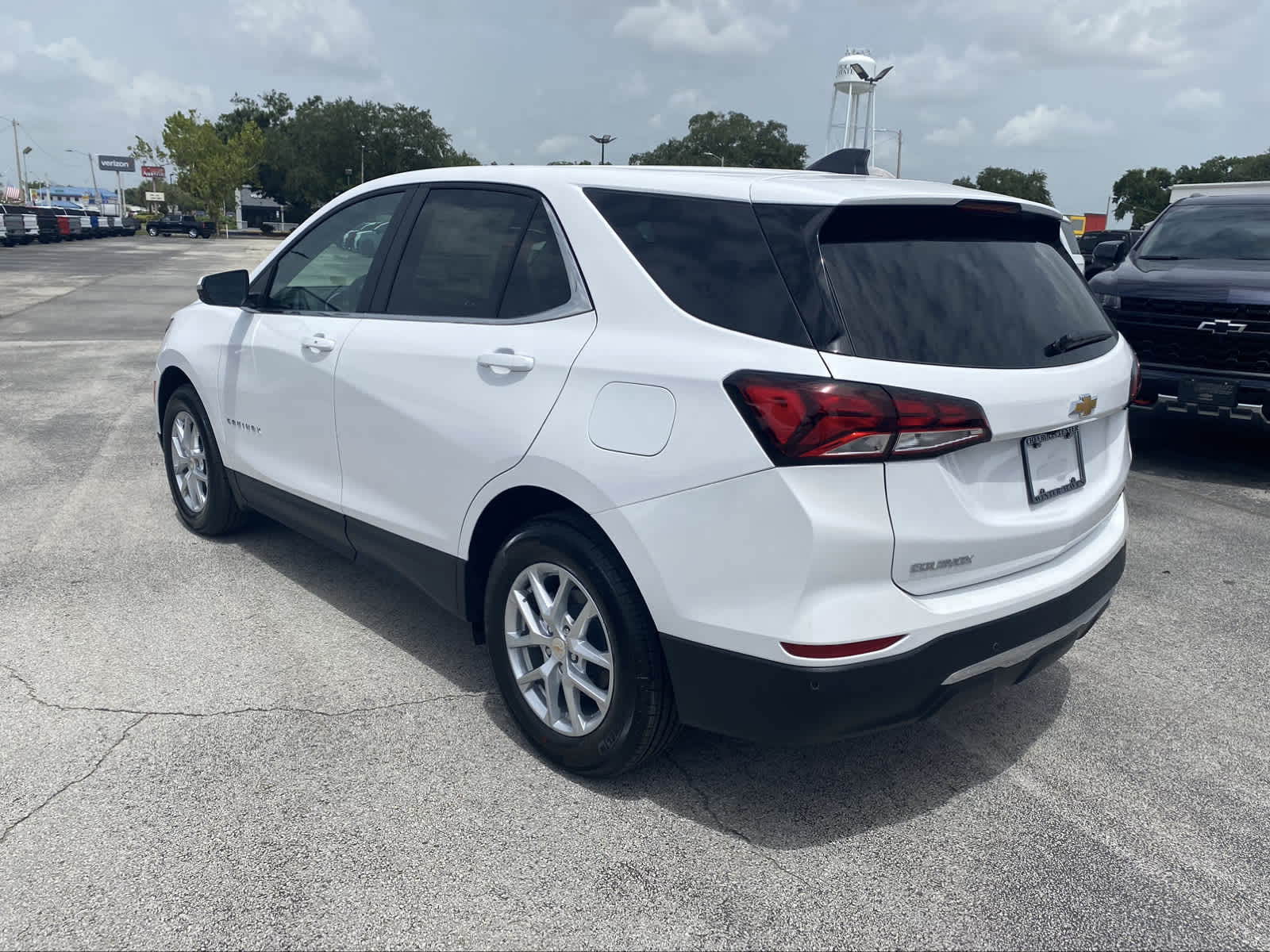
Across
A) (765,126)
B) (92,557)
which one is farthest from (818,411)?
(765,126)

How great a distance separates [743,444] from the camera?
2541 mm

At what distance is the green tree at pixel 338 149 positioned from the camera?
87750 millimetres

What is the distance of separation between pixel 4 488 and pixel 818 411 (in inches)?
218

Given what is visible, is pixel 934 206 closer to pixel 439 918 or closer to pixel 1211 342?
pixel 439 918

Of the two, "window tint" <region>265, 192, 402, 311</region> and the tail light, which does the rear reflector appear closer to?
the tail light

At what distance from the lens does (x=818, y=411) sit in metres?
2.47

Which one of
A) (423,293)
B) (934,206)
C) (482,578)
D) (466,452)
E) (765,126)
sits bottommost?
(482,578)

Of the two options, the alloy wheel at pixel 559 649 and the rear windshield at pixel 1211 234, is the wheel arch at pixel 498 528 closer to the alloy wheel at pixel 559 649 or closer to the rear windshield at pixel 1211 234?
the alloy wheel at pixel 559 649

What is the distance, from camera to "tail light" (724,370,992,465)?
247 centimetres

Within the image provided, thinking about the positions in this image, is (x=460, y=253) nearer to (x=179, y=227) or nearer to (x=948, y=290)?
(x=948, y=290)

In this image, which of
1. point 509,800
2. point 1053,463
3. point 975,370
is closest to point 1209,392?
point 1053,463

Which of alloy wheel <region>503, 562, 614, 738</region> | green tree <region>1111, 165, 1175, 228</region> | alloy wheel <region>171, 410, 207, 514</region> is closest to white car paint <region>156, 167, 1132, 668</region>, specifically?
alloy wheel <region>503, 562, 614, 738</region>

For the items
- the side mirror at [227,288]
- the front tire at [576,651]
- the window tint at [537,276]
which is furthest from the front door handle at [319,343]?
the front tire at [576,651]

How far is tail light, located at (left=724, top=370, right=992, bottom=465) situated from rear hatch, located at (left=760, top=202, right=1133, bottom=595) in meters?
0.03
